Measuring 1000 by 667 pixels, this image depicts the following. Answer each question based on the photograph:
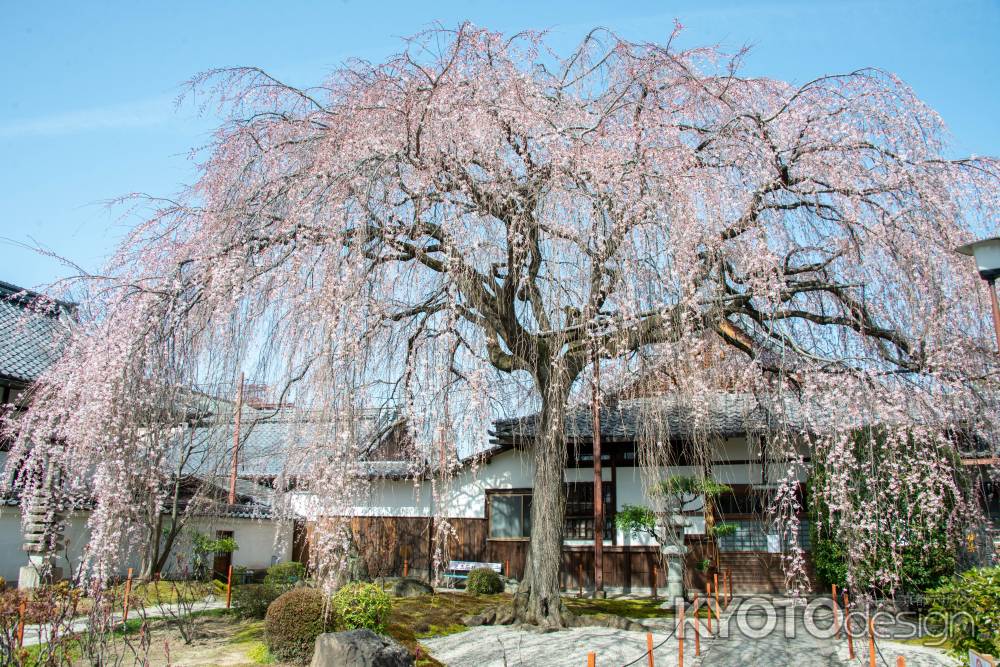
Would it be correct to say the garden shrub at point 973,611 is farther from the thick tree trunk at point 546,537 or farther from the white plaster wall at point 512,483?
the white plaster wall at point 512,483

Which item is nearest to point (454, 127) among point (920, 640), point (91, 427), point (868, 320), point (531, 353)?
point (531, 353)

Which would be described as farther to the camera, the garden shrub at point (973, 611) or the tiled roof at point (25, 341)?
the tiled roof at point (25, 341)

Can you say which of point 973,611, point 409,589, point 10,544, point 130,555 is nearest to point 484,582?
point 409,589

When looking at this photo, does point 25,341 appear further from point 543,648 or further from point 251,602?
point 543,648

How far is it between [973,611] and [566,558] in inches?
399

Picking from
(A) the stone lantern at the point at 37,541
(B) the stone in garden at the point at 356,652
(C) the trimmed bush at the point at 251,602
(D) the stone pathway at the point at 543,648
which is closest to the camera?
(B) the stone in garden at the point at 356,652

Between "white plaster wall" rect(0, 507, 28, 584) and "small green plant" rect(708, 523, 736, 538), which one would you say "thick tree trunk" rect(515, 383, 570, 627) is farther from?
"white plaster wall" rect(0, 507, 28, 584)

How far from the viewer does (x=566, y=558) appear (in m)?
15.1

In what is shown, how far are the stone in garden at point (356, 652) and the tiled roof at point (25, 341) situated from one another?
8409 millimetres

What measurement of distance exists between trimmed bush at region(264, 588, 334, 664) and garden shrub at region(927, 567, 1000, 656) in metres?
5.74

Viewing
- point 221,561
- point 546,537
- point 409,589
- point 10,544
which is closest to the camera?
point 546,537

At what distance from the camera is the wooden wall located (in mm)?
13617

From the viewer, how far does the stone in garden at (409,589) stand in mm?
13914

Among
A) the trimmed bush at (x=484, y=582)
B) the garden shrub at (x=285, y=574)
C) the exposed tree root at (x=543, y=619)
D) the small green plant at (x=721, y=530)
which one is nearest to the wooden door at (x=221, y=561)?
the garden shrub at (x=285, y=574)
